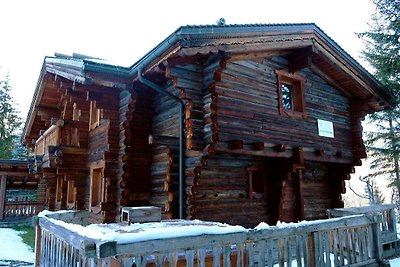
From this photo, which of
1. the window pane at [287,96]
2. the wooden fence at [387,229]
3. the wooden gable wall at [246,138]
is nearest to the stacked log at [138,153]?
the wooden gable wall at [246,138]

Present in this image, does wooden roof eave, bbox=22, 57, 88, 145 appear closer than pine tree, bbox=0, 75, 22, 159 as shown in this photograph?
Yes

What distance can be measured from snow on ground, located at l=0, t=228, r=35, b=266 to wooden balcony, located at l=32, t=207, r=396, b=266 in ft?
13.6

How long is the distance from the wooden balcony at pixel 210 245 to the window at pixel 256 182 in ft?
12.6

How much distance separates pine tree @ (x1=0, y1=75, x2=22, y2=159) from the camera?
3281 cm

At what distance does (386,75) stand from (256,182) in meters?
9.78

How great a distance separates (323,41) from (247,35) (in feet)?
11.4

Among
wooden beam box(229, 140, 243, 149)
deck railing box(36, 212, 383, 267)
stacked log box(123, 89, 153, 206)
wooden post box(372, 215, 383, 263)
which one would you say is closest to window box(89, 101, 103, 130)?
stacked log box(123, 89, 153, 206)

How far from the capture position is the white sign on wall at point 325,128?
37.1 feet

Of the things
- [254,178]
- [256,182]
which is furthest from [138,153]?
[256,182]

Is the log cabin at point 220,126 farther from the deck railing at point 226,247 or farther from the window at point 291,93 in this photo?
the deck railing at point 226,247

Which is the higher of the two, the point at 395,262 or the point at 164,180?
the point at 164,180

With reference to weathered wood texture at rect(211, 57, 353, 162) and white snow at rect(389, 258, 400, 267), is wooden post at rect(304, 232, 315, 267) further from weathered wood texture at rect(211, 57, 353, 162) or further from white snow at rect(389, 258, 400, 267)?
white snow at rect(389, 258, 400, 267)

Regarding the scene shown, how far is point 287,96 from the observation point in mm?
11008

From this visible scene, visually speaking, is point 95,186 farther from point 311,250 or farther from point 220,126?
point 311,250
